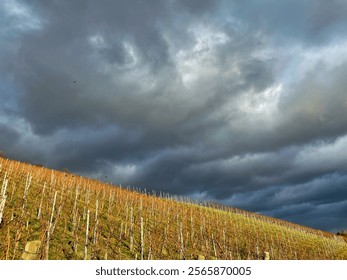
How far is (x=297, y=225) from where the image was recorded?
56656 millimetres

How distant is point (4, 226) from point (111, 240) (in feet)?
17.2

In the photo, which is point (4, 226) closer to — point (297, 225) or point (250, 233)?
point (250, 233)

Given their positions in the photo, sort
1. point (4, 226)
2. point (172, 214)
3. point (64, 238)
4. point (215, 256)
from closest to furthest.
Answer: point (4, 226)
point (64, 238)
point (215, 256)
point (172, 214)

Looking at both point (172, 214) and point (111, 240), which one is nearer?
point (111, 240)

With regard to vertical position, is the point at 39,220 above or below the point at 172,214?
below
